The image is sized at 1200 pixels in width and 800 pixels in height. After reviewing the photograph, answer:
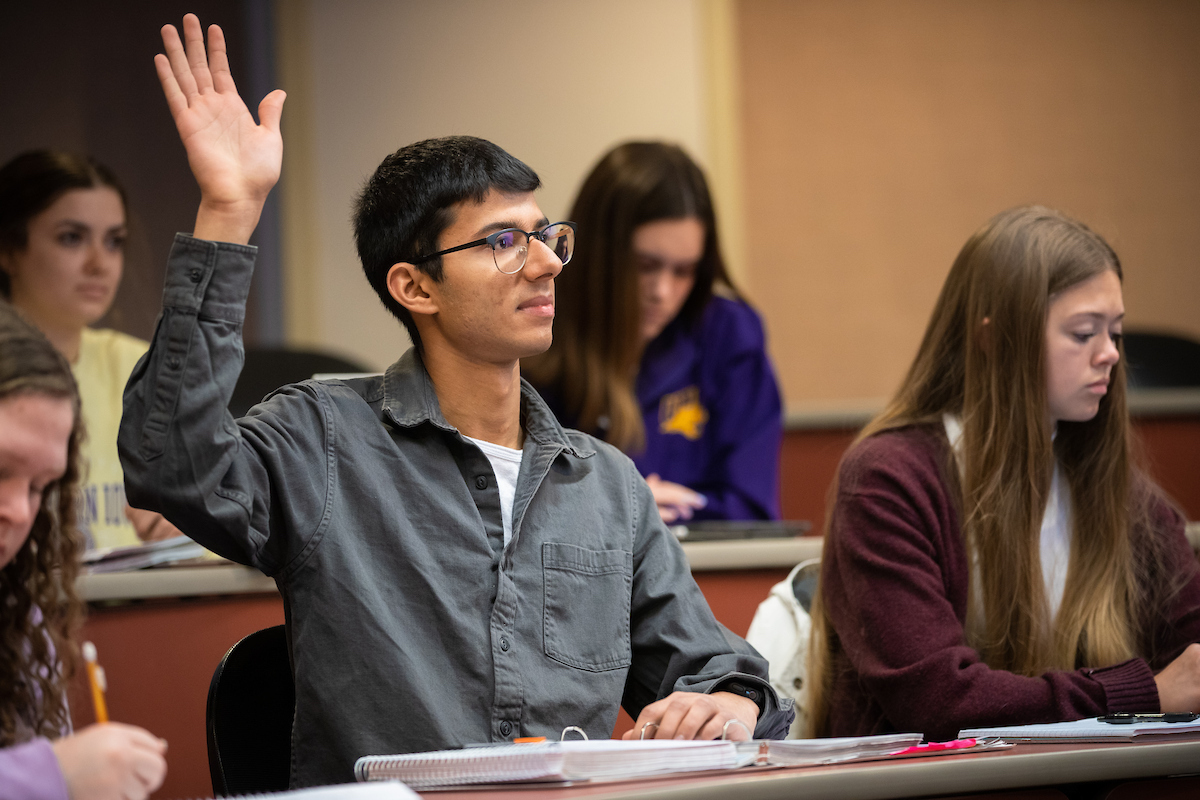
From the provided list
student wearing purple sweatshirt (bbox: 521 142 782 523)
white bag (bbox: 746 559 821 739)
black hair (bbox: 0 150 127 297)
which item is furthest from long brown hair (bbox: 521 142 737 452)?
black hair (bbox: 0 150 127 297)

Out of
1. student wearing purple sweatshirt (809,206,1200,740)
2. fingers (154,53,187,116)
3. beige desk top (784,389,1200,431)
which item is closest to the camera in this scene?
fingers (154,53,187,116)

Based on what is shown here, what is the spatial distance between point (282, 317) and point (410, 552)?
301cm

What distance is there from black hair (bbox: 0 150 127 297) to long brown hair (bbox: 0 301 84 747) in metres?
1.49

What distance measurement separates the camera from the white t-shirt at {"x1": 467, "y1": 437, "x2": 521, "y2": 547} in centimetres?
141

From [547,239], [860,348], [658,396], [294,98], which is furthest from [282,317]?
[547,239]

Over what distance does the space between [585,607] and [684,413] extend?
1.43m

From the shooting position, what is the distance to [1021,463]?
1.69 meters

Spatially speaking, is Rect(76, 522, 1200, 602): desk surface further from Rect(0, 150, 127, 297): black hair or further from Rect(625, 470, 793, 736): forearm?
Rect(0, 150, 127, 297): black hair

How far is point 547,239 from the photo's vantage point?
1438 millimetres

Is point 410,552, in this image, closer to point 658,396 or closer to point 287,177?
point 658,396

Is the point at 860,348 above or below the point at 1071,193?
below

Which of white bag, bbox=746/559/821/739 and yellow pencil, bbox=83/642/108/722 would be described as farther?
white bag, bbox=746/559/821/739

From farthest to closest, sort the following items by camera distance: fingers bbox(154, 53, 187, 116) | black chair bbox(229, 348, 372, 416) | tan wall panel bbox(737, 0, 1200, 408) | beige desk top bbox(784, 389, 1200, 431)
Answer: tan wall panel bbox(737, 0, 1200, 408) → beige desk top bbox(784, 389, 1200, 431) → black chair bbox(229, 348, 372, 416) → fingers bbox(154, 53, 187, 116)

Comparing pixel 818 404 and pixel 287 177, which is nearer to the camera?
pixel 287 177
